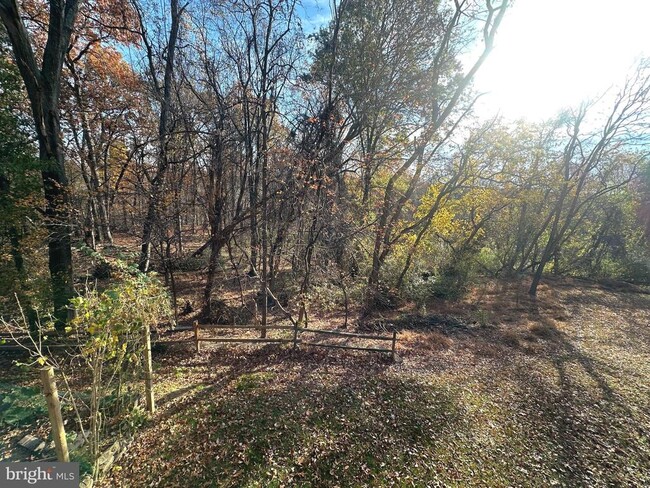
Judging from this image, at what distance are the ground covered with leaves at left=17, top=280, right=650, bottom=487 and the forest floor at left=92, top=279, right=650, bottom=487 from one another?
0.8 inches

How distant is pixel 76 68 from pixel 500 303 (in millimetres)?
21726

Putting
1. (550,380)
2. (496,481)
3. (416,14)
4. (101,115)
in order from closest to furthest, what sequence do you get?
1. (496,481)
2. (550,380)
3. (416,14)
4. (101,115)

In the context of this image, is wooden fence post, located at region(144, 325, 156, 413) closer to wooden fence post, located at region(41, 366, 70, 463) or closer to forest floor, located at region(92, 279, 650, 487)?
forest floor, located at region(92, 279, 650, 487)

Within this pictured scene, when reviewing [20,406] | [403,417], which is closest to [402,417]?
[403,417]

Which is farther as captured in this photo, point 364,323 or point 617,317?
point 617,317

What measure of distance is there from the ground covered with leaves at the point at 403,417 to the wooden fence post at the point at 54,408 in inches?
34.1

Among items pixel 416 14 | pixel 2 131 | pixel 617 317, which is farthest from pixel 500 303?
pixel 2 131

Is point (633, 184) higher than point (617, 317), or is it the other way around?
point (633, 184)

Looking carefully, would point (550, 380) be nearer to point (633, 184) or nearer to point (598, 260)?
point (598, 260)

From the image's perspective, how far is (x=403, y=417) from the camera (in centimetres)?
447

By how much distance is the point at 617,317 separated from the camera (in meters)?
10.7

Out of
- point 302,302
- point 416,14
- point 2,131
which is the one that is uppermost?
point 416,14

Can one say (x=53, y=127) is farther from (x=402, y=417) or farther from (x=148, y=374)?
(x=402, y=417)

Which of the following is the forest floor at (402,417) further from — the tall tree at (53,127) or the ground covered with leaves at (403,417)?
the tall tree at (53,127)
